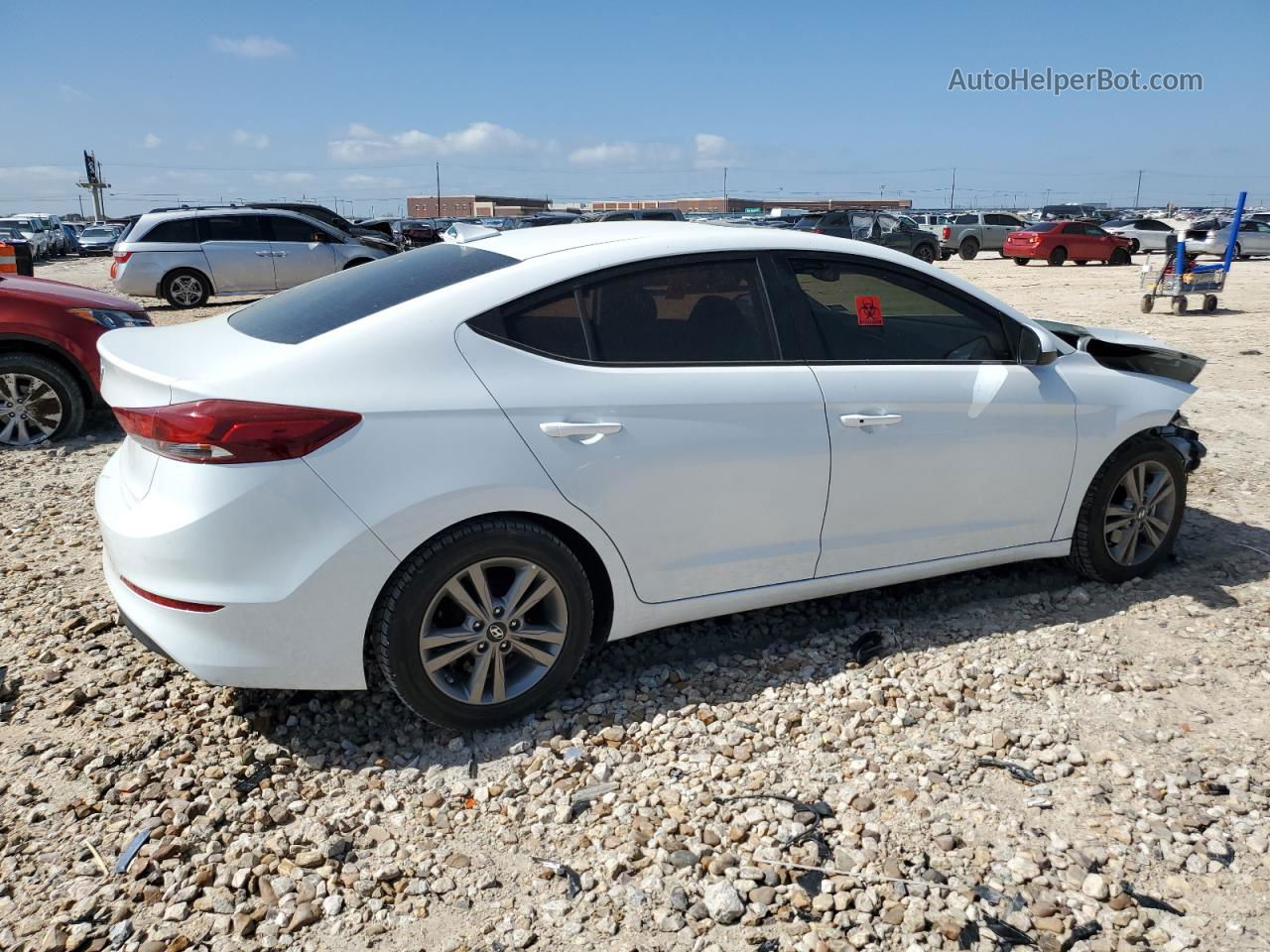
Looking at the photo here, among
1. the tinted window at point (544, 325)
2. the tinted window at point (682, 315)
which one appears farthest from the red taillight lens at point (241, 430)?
the tinted window at point (682, 315)

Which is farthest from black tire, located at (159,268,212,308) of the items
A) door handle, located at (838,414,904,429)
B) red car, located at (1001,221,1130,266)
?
red car, located at (1001,221,1130,266)

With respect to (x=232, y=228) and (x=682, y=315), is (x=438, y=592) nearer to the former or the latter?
(x=682, y=315)

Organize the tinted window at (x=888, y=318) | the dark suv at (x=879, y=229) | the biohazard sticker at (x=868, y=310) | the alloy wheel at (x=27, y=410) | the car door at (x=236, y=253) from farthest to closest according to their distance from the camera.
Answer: the dark suv at (x=879, y=229) → the car door at (x=236, y=253) → the alloy wheel at (x=27, y=410) → the biohazard sticker at (x=868, y=310) → the tinted window at (x=888, y=318)

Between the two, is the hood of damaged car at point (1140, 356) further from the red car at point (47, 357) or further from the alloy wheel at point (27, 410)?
the alloy wheel at point (27, 410)

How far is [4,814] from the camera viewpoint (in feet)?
9.64

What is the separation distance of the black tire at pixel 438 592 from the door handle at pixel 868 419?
45.8 inches

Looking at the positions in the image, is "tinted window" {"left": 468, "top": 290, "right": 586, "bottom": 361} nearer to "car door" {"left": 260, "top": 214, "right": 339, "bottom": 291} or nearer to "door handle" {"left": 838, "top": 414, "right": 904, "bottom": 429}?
"door handle" {"left": 838, "top": 414, "right": 904, "bottom": 429}

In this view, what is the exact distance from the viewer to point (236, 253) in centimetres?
1688

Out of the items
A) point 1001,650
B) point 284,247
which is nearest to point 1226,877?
point 1001,650

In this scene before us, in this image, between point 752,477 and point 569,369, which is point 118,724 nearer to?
point 569,369

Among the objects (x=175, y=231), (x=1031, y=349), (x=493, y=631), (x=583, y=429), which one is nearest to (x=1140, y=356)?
(x=1031, y=349)

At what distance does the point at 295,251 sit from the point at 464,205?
7239 centimetres

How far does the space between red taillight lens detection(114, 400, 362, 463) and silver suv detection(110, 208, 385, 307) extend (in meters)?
14.9

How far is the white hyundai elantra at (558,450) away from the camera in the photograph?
2910 mm
